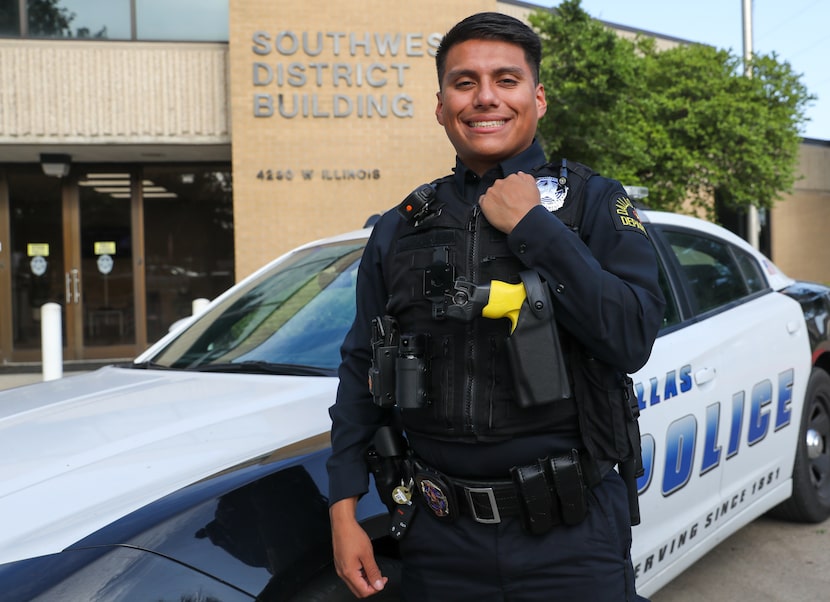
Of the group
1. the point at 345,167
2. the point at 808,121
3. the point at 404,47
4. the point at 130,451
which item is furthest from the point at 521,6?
the point at 130,451

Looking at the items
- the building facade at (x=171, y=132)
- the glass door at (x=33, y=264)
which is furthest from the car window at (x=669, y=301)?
the glass door at (x=33, y=264)

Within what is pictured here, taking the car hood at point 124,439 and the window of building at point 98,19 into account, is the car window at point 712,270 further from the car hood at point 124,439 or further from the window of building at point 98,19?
the window of building at point 98,19

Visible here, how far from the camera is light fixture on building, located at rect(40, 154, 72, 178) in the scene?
11.3 meters

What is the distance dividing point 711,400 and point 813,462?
1405mm

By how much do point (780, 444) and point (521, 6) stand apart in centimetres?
1061

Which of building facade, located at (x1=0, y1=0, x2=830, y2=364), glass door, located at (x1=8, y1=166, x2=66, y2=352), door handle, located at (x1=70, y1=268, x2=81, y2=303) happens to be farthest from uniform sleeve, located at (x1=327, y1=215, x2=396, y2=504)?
glass door, located at (x1=8, y1=166, x2=66, y2=352)

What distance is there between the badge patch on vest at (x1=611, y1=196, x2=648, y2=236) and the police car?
809mm

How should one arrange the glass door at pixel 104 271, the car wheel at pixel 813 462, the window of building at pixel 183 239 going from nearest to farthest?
the car wheel at pixel 813 462
the glass door at pixel 104 271
the window of building at pixel 183 239

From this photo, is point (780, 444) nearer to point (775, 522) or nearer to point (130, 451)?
point (775, 522)

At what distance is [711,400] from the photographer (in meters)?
2.68

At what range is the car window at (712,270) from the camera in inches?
118

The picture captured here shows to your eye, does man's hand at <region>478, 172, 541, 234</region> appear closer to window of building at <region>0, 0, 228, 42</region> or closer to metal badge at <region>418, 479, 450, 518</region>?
metal badge at <region>418, 479, 450, 518</region>

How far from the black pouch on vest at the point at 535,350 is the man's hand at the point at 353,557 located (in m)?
0.43

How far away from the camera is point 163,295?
12062mm
